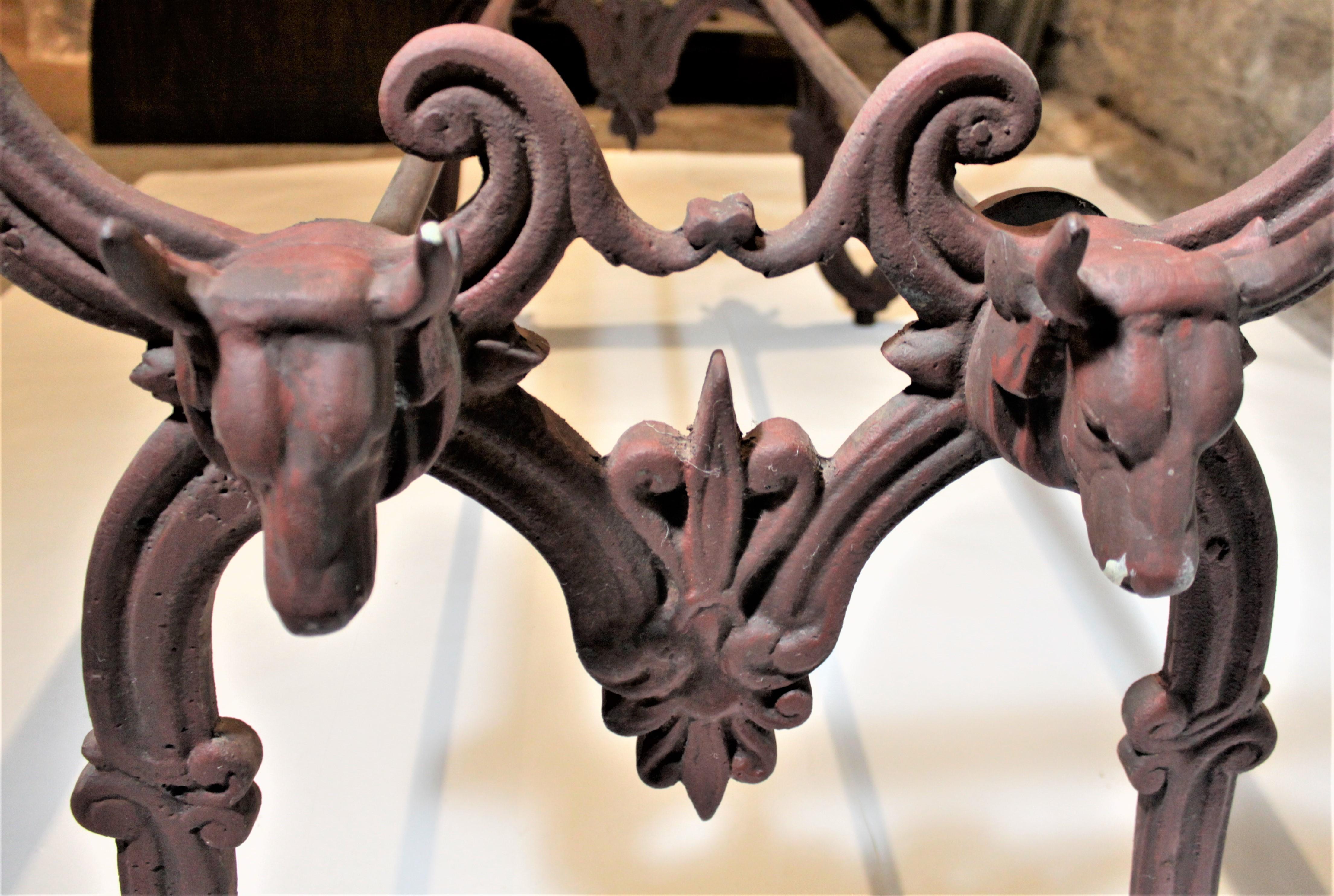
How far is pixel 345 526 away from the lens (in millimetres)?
405

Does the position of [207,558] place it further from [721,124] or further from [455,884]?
[721,124]

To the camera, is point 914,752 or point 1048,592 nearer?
point 914,752

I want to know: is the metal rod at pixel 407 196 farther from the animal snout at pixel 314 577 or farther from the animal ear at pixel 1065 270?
the animal ear at pixel 1065 270

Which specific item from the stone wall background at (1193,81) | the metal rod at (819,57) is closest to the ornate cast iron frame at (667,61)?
the metal rod at (819,57)

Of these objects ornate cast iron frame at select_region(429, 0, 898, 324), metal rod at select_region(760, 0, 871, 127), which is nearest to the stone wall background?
ornate cast iron frame at select_region(429, 0, 898, 324)

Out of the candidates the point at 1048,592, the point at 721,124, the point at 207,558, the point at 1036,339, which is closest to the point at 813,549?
the point at 1036,339

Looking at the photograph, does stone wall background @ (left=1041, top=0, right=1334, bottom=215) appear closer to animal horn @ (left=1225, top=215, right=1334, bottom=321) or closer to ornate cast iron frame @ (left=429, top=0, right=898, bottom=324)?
ornate cast iron frame @ (left=429, top=0, right=898, bottom=324)

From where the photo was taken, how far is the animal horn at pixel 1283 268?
0.41 metres

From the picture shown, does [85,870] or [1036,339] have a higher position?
[1036,339]

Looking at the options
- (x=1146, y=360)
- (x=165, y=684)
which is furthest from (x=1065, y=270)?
(x=165, y=684)

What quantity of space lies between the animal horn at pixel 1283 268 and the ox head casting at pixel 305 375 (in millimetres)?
303

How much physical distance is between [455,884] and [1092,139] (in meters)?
1.45

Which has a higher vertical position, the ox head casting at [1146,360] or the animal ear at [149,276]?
the ox head casting at [1146,360]

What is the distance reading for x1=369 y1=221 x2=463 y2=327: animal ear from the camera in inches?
14.2
